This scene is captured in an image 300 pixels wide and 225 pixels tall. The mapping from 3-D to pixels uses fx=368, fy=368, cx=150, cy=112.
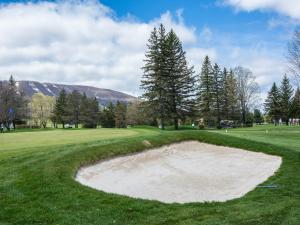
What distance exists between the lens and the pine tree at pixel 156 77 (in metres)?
52.1

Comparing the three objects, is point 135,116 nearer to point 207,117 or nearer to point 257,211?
point 207,117

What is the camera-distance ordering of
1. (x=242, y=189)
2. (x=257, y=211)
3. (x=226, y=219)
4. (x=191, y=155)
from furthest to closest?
(x=191, y=155)
(x=242, y=189)
(x=257, y=211)
(x=226, y=219)

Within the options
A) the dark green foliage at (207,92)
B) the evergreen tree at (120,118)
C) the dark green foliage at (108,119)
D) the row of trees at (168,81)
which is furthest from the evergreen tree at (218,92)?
the dark green foliage at (108,119)

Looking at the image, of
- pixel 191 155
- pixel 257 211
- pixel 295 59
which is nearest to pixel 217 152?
pixel 191 155

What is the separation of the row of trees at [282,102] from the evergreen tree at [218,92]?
17.7m

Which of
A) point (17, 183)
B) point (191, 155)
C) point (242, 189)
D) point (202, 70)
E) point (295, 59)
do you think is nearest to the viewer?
point (17, 183)

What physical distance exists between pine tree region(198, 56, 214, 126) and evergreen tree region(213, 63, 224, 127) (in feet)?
4.04

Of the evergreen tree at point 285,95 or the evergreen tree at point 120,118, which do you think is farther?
the evergreen tree at point 120,118

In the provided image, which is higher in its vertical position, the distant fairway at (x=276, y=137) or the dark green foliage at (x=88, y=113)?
the dark green foliage at (x=88, y=113)

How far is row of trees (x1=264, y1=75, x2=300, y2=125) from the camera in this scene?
82.5 metres

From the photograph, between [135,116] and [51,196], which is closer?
[51,196]

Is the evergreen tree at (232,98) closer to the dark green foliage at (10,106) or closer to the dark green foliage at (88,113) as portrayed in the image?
the dark green foliage at (88,113)

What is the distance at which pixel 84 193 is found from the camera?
9.13 meters

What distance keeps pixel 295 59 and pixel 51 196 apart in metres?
38.7
